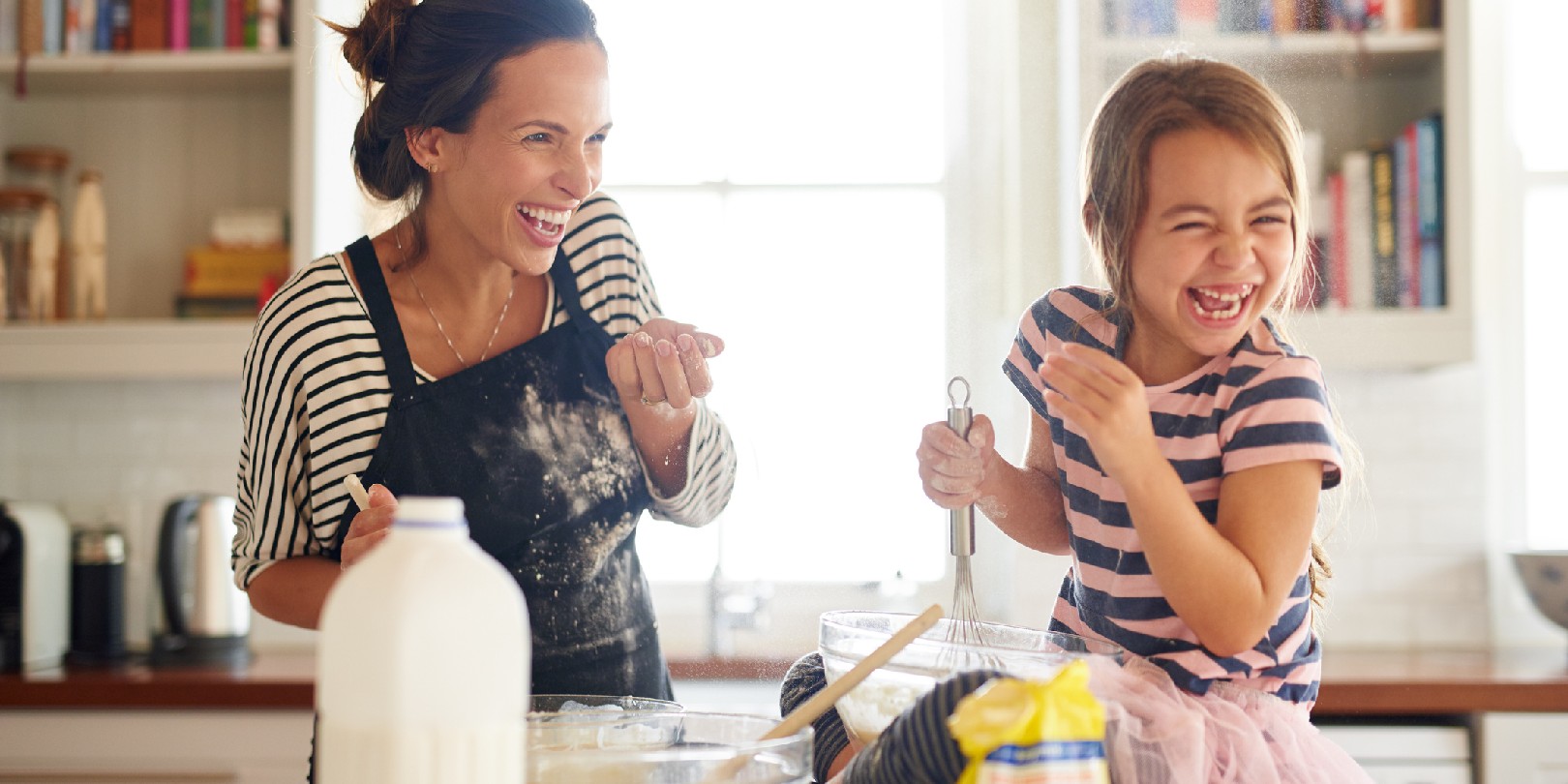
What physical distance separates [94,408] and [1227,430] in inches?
88.9

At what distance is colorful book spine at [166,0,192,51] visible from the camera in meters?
2.33

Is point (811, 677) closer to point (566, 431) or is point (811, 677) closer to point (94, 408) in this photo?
point (566, 431)

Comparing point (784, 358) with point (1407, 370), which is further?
point (1407, 370)

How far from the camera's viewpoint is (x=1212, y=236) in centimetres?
92

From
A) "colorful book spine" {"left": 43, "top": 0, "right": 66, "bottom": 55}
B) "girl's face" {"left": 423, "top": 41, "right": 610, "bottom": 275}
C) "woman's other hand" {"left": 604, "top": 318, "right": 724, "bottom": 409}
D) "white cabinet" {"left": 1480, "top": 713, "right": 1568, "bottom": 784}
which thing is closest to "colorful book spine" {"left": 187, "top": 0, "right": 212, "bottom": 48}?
"colorful book spine" {"left": 43, "top": 0, "right": 66, "bottom": 55}

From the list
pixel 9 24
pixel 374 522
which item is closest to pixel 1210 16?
pixel 374 522

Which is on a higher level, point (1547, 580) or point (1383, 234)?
point (1383, 234)

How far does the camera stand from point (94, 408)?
2.49m

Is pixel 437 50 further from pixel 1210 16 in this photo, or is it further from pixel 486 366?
pixel 1210 16

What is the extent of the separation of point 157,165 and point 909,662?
214 cm

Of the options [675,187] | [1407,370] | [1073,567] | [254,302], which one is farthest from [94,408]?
[1407,370]

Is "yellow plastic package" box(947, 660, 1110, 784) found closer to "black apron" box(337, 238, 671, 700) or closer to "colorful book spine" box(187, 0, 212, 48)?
"black apron" box(337, 238, 671, 700)

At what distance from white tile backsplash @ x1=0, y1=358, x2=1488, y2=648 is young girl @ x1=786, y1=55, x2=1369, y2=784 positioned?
911 millimetres

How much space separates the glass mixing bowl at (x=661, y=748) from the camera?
68cm
